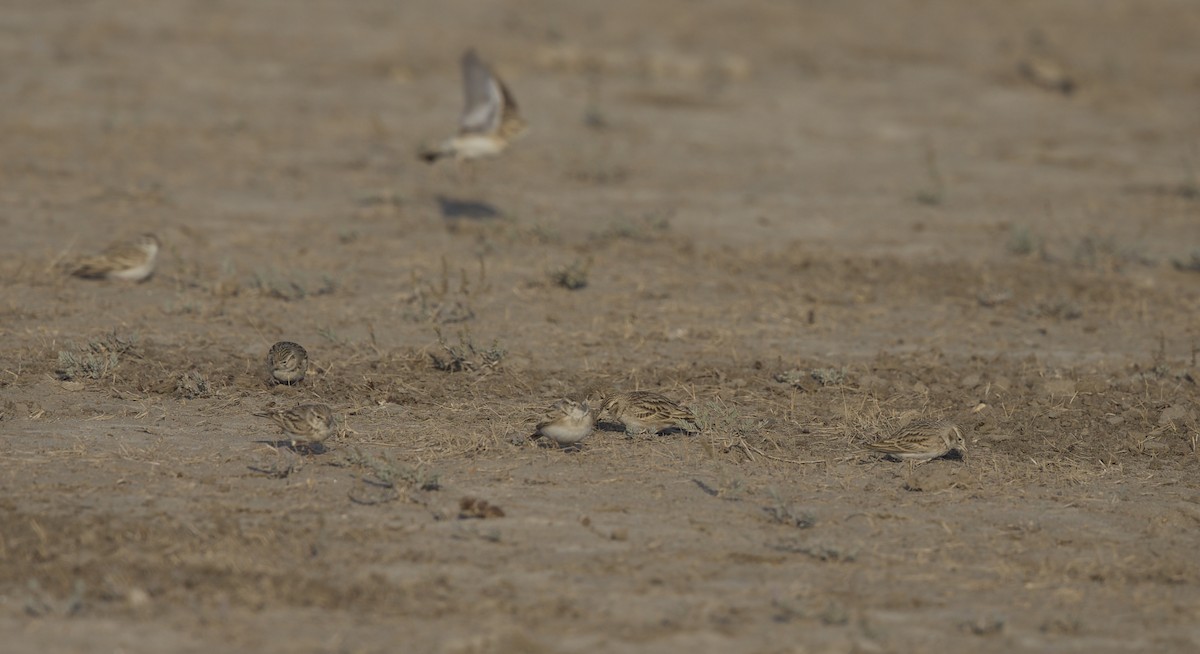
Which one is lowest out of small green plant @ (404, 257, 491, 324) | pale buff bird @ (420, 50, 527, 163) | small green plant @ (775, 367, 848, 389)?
small green plant @ (775, 367, 848, 389)

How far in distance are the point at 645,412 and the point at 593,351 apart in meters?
1.61

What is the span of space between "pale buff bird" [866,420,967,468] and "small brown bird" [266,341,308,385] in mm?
3177

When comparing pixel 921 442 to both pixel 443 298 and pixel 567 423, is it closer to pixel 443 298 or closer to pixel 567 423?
pixel 567 423

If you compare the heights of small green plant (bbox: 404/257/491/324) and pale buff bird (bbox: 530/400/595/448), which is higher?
small green plant (bbox: 404/257/491/324)

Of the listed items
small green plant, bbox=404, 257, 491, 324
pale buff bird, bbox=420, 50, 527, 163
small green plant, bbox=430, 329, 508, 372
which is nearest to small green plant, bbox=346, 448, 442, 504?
small green plant, bbox=430, 329, 508, 372

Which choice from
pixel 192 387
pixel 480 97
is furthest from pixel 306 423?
pixel 480 97

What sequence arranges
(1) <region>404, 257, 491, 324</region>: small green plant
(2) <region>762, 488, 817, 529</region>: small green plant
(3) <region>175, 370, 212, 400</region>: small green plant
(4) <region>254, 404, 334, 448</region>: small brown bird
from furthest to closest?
1. (1) <region>404, 257, 491, 324</region>: small green plant
2. (3) <region>175, 370, 212, 400</region>: small green plant
3. (4) <region>254, 404, 334, 448</region>: small brown bird
4. (2) <region>762, 488, 817, 529</region>: small green plant

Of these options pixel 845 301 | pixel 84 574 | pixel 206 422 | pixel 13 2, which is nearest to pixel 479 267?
pixel 845 301

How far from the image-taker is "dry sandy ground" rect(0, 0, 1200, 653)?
5637mm

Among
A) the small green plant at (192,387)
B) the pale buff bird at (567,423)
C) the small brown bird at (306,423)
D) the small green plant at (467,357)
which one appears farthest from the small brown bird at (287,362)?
the pale buff bird at (567,423)

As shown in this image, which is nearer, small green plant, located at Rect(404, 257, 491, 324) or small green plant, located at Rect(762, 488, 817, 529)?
small green plant, located at Rect(762, 488, 817, 529)

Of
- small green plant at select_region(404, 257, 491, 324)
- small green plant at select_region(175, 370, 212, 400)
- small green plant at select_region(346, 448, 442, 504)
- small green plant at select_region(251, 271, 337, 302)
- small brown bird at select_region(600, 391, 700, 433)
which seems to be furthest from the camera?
small green plant at select_region(251, 271, 337, 302)

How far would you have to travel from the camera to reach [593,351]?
894 centimetres

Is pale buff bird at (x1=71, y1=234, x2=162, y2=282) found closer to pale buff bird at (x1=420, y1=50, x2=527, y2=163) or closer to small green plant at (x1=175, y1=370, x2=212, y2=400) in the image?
small green plant at (x1=175, y1=370, x2=212, y2=400)
